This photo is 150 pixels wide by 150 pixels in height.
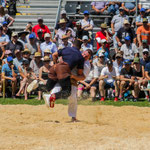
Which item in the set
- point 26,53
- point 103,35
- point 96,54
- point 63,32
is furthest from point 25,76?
point 103,35

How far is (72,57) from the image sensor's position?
29.6ft

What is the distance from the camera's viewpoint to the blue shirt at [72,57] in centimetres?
902

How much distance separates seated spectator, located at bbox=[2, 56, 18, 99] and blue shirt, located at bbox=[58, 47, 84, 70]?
5.27 meters

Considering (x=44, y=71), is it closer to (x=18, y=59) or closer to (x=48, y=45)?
(x=18, y=59)

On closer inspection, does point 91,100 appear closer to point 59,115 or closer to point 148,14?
point 59,115

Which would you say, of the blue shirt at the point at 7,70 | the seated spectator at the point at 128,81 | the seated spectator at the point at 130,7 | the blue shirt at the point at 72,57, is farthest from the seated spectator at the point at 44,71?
the blue shirt at the point at 72,57

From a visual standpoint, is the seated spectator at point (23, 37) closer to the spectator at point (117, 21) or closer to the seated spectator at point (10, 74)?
the seated spectator at point (10, 74)

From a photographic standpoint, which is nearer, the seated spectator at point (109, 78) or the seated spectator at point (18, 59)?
the seated spectator at point (109, 78)

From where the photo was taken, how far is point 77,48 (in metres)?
9.30

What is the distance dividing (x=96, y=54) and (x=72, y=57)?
19.5 feet

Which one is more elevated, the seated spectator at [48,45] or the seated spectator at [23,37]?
the seated spectator at [23,37]

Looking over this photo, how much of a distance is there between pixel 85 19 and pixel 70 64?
7021 mm

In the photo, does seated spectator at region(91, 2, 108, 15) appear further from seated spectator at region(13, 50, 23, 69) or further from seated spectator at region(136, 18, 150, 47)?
seated spectator at region(13, 50, 23, 69)

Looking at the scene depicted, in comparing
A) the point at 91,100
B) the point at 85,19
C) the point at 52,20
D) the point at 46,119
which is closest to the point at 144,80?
the point at 91,100
